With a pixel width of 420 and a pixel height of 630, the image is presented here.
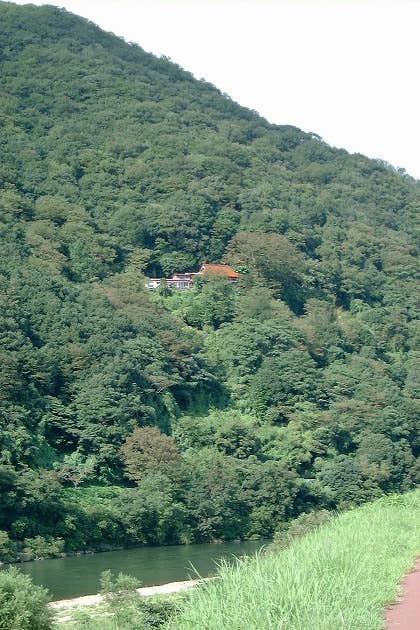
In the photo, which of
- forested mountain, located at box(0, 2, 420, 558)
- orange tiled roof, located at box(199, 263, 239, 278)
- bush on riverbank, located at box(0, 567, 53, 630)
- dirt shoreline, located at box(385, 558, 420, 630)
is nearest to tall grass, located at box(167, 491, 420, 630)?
dirt shoreline, located at box(385, 558, 420, 630)

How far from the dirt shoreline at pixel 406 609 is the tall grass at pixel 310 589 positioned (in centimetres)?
11

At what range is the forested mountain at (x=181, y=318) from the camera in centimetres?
4572

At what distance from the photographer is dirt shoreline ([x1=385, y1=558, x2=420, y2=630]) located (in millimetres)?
10789

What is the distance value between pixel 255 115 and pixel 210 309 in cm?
5716

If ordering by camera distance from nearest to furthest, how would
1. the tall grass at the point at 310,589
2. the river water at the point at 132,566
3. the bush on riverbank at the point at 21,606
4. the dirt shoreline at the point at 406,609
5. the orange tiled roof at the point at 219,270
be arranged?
1. the tall grass at the point at 310,589
2. the dirt shoreline at the point at 406,609
3. the bush on riverbank at the point at 21,606
4. the river water at the point at 132,566
5. the orange tiled roof at the point at 219,270

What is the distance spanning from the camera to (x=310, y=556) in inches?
536

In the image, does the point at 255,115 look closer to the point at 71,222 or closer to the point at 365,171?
the point at 365,171

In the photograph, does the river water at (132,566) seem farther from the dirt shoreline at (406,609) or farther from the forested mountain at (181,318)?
the dirt shoreline at (406,609)

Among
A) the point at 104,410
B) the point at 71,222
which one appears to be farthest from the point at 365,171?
the point at 104,410

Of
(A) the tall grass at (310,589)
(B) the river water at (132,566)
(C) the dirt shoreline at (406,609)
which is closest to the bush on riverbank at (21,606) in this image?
(A) the tall grass at (310,589)

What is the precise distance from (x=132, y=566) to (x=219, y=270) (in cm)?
3954

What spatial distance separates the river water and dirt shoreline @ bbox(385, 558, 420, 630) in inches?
547

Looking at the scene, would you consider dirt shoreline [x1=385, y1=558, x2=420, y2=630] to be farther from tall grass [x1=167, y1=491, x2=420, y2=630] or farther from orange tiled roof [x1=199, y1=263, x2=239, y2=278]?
orange tiled roof [x1=199, y1=263, x2=239, y2=278]

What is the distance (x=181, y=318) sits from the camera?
68.4m
